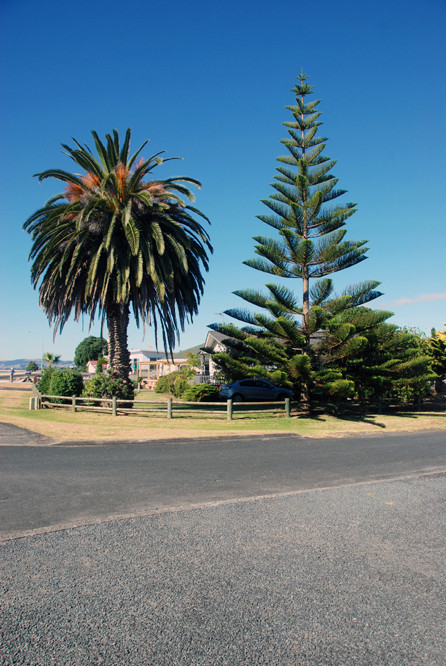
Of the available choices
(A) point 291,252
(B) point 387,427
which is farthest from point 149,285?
(B) point 387,427

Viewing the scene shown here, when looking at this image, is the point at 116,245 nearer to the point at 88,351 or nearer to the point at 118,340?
the point at 118,340

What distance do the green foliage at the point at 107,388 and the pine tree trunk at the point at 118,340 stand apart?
0.35 metres

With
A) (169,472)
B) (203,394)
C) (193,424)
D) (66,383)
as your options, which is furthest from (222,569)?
(203,394)

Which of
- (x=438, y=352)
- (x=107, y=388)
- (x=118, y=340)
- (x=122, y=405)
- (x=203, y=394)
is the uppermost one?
(x=118, y=340)

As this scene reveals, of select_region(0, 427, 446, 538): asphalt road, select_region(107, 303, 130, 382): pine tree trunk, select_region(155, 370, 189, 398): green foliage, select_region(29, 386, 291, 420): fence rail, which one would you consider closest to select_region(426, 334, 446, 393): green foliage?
select_region(29, 386, 291, 420): fence rail

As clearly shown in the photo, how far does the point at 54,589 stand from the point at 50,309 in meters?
18.3

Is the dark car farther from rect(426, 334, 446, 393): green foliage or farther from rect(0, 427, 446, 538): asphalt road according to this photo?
rect(0, 427, 446, 538): asphalt road

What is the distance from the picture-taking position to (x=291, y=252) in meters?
19.2

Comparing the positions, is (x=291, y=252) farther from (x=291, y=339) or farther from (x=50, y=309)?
(x=50, y=309)

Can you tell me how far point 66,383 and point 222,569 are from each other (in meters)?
17.3

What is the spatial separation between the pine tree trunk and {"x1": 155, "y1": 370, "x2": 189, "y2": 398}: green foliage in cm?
950

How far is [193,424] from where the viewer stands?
14680 millimetres

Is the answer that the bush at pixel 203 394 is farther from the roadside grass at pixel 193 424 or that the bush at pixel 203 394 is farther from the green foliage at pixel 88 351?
the green foliage at pixel 88 351

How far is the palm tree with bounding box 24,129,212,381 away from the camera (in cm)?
1766
